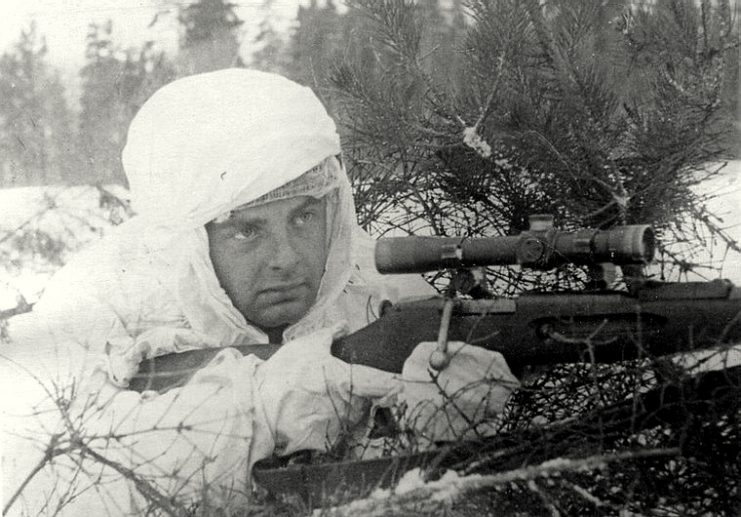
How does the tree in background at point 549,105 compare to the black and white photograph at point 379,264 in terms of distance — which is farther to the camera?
the tree in background at point 549,105

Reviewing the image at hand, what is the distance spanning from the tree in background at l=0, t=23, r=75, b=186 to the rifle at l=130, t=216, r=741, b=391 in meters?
0.58

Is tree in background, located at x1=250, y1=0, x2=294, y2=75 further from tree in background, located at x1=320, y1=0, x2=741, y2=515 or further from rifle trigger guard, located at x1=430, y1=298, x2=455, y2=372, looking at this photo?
rifle trigger guard, located at x1=430, y1=298, x2=455, y2=372

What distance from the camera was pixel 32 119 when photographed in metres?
1.69

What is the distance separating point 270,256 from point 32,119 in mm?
607

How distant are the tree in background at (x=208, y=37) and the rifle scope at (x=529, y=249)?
0.63m

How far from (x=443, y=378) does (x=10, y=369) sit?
797mm

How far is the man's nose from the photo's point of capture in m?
1.53

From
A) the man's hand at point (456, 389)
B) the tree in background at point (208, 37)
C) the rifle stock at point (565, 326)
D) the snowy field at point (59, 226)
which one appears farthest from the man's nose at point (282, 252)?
the snowy field at point (59, 226)

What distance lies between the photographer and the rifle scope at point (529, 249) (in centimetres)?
120

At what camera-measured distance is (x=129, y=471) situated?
4.00ft

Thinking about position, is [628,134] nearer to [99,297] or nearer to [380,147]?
[380,147]

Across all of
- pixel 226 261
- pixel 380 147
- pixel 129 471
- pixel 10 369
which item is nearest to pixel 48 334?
pixel 10 369

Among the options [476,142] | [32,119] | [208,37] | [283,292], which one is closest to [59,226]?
[32,119]

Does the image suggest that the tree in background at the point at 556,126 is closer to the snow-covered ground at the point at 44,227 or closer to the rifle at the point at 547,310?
the rifle at the point at 547,310
